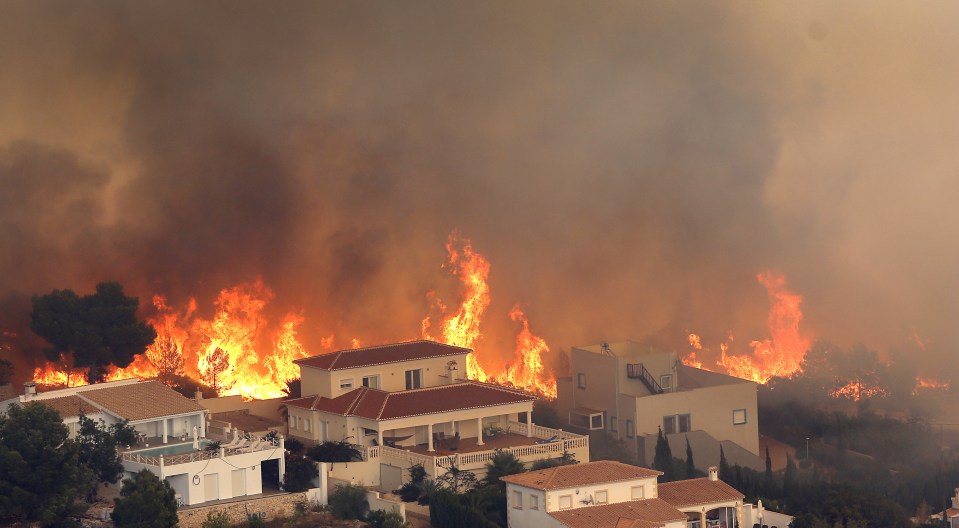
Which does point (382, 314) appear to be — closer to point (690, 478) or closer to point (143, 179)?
point (143, 179)

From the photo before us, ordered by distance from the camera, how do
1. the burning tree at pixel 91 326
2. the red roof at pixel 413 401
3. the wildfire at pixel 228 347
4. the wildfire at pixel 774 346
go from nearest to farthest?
the red roof at pixel 413 401 → the burning tree at pixel 91 326 → the wildfire at pixel 228 347 → the wildfire at pixel 774 346

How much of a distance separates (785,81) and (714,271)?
31.0 feet

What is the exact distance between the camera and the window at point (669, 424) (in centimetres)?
6906

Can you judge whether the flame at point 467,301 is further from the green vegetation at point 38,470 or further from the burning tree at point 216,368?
the green vegetation at point 38,470

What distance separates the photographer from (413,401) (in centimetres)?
6256

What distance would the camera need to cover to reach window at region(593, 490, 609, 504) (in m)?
55.9

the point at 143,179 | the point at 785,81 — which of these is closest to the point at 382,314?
the point at 143,179

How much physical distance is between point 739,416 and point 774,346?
39.2ft

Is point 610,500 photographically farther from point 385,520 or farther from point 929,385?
point 929,385

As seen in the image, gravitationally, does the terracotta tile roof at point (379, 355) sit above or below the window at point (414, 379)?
above

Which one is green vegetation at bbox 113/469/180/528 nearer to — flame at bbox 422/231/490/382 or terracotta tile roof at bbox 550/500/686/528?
terracotta tile roof at bbox 550/500/686/528

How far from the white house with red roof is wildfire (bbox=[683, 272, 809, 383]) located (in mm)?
16458

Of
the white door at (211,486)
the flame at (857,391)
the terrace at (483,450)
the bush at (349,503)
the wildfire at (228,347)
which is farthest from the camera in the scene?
the flame at (857,391)

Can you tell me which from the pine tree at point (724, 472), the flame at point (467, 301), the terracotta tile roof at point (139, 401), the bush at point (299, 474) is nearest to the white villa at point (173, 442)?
the terracotta tile roof at point (139, 401)
